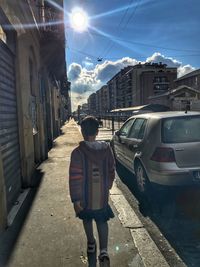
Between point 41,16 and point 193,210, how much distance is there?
380 inches

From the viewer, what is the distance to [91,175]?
2820mm

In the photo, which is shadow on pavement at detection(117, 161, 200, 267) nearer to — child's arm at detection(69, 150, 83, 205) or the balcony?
child's arm at detection(69, 150, 83, 205)

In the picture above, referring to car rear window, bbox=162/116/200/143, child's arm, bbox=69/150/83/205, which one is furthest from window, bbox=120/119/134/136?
child's arm, bbox=69/150/83/205

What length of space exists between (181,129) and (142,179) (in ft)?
4.01

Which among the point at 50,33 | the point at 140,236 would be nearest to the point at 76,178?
the point at 140,236

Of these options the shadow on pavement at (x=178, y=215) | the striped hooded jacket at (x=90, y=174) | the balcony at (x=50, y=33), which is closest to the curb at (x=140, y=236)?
the shadow on pavement at (x=178, y=215)

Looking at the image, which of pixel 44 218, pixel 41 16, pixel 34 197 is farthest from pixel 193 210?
pixel 41 16

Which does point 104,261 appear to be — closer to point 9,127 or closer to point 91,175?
point 91,175

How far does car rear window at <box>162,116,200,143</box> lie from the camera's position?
504 centimetres

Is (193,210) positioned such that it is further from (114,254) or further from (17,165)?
(17,165)

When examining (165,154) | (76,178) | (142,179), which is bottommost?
(142,179)

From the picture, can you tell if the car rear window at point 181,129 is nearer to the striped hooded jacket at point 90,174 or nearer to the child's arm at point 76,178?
the striped hooded jacket at point 90,174

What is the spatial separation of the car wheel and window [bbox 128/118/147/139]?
61 cm

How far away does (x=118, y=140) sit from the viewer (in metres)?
7.78
